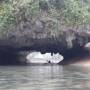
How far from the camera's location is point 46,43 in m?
25.2

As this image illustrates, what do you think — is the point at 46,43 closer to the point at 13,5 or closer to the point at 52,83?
the point at 13,5

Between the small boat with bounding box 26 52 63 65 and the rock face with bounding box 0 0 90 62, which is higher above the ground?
the rock face with bounding box 0 0 90 62

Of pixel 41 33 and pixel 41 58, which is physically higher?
pixel 41 33

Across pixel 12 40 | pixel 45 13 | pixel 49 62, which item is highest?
pixel 45 13

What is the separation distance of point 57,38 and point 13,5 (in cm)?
353

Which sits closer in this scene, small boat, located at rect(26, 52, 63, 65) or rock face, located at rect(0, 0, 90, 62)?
rock face, located at rect(0, 0, 90, 62)

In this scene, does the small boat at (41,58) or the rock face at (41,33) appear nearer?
the rock face at (41,33)

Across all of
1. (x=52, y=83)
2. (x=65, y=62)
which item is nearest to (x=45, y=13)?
(x=65, y=62)

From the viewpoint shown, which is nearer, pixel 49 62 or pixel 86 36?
pixel 86 36

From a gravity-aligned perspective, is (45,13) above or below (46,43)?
above

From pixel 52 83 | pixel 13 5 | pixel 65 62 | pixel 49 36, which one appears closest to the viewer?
pixel 52 83

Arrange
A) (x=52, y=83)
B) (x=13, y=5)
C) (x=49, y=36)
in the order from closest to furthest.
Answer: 1. (x=52, y=83)
2. (x=13, y=5)
3. (x=49, y=36)

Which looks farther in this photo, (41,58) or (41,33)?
(41,58)

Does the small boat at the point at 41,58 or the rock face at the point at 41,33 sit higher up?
the rock face at the point at 41,33
